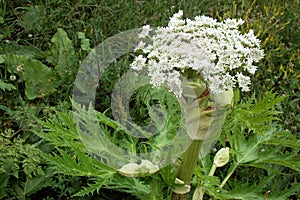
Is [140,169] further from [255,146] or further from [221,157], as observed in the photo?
[255,146]

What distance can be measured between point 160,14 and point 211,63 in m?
2.13

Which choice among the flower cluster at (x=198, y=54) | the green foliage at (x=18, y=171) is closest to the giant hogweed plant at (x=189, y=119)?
the flower cluster at (x=198, y=54)

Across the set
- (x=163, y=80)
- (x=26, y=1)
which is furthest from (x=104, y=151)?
(x=26, y=1)

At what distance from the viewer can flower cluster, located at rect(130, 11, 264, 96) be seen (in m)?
1.45

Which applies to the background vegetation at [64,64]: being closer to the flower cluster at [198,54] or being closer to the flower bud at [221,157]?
the flower bud at [221,157]

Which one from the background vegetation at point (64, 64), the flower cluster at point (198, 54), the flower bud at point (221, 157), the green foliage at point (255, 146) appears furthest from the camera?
the background vegetation at point (64, 64)

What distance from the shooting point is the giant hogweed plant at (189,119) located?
4.90 ft

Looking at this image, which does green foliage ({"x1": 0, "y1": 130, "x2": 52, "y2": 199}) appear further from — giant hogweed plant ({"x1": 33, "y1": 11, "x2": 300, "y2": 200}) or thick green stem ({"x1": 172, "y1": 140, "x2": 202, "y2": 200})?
thick green stem ({"x1": 172, "y1": 140, "x2": 202, "y2": 200})

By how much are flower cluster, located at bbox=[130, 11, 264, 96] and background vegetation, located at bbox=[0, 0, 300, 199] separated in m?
0.87

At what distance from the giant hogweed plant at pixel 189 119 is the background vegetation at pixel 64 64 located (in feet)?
0.90

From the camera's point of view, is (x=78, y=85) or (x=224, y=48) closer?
(x=224, y=48)

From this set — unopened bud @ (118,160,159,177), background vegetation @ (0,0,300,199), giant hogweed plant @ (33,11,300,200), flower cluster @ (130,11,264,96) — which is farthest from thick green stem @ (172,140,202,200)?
background vegetation @ (0,0,300,199)

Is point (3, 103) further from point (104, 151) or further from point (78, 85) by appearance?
point (104, 151)

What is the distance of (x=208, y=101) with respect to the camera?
1.74m
